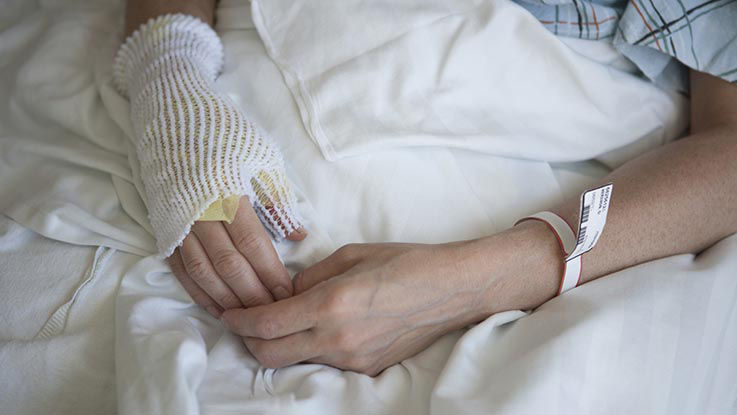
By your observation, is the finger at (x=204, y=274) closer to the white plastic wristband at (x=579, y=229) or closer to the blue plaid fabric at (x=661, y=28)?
the white plastic wristband at (x=579, y=229)

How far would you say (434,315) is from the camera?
80cm

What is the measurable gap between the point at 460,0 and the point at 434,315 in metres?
0.50

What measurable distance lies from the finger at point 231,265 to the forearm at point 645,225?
30 cm

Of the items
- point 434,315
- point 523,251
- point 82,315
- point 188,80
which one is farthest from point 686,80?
point 82,315

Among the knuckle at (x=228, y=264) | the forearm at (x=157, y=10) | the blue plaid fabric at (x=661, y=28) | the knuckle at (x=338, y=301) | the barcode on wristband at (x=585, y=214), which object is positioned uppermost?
the blue plaid fabric at (x=661, y=28)

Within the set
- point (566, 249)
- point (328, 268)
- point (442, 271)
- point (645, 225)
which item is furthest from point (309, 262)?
point (645, 225)

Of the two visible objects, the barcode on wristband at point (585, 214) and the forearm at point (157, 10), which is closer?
the barcode on wristband at point (585, 214)

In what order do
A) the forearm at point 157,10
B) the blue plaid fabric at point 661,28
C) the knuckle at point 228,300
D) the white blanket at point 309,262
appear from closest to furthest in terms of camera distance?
the white blanket at point 309,262 < the knuckle at point 228,300 < the blue plaid fabric at point 661,28 < the forearm at point 157,10

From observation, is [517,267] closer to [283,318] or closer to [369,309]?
[369,309]

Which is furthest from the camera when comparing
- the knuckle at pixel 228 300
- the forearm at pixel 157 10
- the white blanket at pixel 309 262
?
the forearm at pixel 157 10

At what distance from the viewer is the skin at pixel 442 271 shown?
2.50ft

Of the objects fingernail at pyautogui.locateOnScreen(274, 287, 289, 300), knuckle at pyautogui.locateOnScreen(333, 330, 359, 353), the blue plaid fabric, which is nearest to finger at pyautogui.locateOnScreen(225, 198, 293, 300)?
fingernail at pyautogui.locateOnScreen(274, 287, 289, 300)

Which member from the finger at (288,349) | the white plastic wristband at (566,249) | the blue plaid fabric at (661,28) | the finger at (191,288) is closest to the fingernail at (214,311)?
the finger at (191,288)

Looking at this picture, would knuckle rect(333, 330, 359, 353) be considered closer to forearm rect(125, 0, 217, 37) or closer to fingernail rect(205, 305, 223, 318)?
fingernail rect(205, 305, 223, 318)
